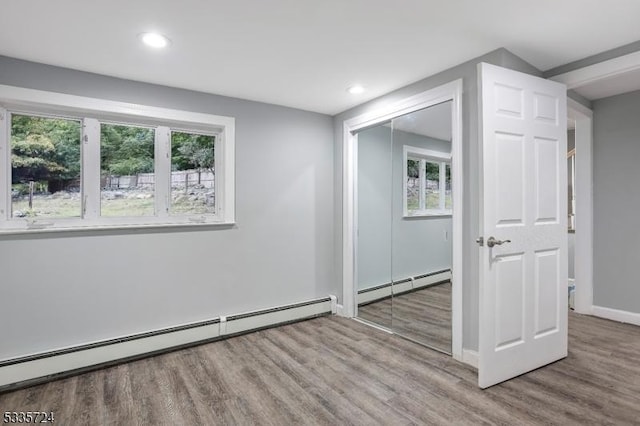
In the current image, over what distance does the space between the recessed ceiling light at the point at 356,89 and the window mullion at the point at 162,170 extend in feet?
5.68

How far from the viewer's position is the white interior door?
2.29 meters

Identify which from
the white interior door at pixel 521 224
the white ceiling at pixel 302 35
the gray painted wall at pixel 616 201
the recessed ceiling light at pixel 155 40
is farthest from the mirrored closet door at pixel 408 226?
the recessed ceiling light at pixel 155 40

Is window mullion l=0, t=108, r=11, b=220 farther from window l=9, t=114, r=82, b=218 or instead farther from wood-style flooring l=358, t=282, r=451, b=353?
wood-style flooring l=358, t=282, r=451, b=353

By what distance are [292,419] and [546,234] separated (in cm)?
222

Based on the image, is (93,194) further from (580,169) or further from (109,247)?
(580,169)

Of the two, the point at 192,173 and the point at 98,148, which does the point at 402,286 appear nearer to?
the point at 192,173

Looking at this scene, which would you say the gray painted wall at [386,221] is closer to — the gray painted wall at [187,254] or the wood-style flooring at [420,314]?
the wood-style flooring at [420,314]

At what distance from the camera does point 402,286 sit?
375cm

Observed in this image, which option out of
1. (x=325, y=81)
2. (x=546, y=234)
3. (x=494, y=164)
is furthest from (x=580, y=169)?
(x=325, y=81)

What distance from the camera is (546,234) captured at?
2.57 m

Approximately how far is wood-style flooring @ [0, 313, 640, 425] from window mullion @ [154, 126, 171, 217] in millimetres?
1311

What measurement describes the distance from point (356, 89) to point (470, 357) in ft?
8.16

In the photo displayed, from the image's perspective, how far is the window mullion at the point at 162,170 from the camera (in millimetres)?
3092

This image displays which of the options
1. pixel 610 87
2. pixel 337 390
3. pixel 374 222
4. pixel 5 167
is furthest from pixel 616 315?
pixel 5 167
